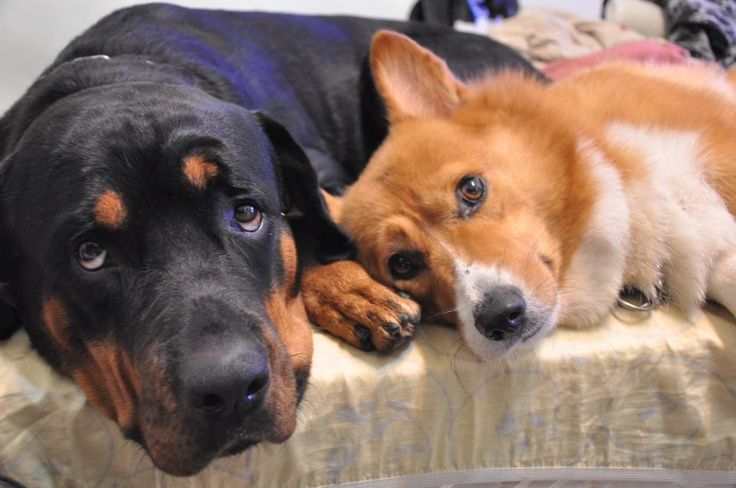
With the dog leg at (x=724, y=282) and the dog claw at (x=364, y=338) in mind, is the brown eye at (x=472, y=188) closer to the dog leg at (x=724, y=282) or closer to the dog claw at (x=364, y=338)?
the dog claw at (x=364, y=338)

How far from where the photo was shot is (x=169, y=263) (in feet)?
4.27

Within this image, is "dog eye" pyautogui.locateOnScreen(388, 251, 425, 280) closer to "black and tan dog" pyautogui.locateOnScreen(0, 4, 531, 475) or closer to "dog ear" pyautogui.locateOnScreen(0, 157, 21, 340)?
"black and tan dog" pyautogui.locateOnScreen(0, 4, 531, 475)

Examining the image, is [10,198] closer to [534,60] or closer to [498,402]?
[498,402]

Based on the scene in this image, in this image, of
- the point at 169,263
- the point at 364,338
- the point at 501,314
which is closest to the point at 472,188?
the point at 501,314

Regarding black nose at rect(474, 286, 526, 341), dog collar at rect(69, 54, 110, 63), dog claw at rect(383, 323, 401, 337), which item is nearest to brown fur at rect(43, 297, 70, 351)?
dog claw at rect(383, 323, 401, 337)

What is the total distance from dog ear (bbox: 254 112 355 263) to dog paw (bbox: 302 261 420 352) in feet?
0.25

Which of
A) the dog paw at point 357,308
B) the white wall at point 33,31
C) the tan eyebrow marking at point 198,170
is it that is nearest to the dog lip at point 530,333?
the dog paw at point 357,308

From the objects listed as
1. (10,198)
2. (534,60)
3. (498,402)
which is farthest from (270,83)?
(534,60)

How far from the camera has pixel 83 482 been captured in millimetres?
1349

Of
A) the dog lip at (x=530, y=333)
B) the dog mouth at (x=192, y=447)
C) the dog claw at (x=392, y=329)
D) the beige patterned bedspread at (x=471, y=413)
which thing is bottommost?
the beige patterned bedspread at (x=471, y=413)

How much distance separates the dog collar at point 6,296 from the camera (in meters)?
1.47

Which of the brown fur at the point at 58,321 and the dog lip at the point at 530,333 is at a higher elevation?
the brown fur at the point at 58,321

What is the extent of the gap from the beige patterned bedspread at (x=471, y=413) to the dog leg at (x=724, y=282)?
4 cm

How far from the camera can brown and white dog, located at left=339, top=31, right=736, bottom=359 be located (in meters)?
1.55
